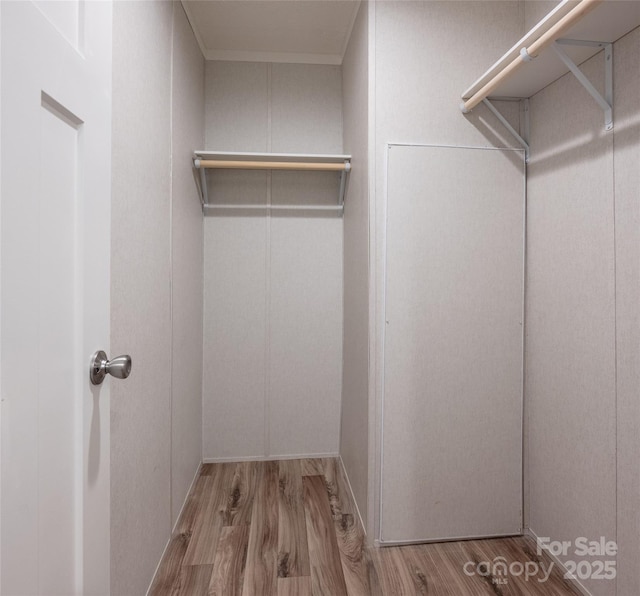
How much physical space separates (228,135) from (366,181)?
111 centimetres

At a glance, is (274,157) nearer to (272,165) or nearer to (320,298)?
(272,165)

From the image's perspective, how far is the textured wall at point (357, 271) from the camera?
6.05 ft

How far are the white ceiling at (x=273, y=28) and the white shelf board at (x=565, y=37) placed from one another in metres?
0.89

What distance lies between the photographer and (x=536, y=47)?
4.24 ft

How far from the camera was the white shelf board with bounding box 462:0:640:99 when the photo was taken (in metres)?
1.20

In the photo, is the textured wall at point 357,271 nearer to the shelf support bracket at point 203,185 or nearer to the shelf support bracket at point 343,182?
the shelf support bracket at point 343,182

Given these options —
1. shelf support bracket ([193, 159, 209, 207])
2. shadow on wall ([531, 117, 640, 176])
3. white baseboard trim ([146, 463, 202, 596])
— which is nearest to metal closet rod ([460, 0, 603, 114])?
shadow on wall ([531, 117, 640, 176])

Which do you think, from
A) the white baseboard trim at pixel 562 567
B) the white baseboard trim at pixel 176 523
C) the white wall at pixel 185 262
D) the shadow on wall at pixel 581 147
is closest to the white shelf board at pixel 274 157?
the white wall at pixel 185 262

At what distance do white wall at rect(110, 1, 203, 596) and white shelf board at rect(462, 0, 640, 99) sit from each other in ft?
4.08

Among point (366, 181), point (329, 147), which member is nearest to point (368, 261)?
point (366, 181)

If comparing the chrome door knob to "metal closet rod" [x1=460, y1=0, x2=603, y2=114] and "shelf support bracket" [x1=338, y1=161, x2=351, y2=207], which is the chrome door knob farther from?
"shelf support bracket" [x1=338, y1=161, x2=351, y2=207]

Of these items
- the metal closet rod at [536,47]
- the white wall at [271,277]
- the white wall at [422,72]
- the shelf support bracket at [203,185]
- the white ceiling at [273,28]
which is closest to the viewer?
the metal closet rod at [536,47]

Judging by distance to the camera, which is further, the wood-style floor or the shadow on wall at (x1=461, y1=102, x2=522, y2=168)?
the shadow on wall at (x1=461, y1=102, x2=522, y2=168)

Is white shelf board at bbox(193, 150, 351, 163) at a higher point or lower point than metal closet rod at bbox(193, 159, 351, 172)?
higher
